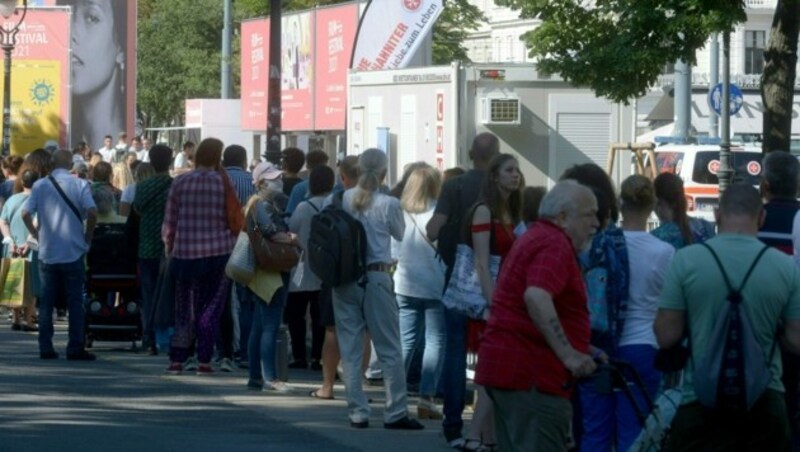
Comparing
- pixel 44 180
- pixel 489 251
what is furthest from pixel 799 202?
pixel 44 180

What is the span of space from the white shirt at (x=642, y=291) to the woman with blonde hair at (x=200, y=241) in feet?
19.7

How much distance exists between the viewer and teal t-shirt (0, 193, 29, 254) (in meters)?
18.7

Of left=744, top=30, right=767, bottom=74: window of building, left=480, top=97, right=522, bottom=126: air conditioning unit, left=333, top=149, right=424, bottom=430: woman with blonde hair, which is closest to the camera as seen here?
left=333, top=149, right=424, bottom=430: woman with blonde hair

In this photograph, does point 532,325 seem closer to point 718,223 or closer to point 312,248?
point 718,223

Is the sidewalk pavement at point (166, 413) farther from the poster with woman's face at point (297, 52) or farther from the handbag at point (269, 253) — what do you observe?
the poster with woman's face at point (297, 52)

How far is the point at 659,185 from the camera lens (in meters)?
9.55

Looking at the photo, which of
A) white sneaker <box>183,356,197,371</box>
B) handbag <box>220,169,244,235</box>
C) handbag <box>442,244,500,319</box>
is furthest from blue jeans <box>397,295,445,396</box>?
white sneaker <box>183,356,197,371</box>

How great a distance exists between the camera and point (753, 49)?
8469 cm

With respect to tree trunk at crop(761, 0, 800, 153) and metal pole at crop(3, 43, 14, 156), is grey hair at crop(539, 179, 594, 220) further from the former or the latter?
metal pole at crop(3, 43, 14, 156)

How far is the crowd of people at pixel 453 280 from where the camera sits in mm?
7430

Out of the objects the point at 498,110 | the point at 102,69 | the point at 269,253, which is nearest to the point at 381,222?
the point at 269,253

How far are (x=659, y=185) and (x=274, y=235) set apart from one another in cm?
479

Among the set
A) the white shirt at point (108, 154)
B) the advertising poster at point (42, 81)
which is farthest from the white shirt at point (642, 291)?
the advertising poster at point (42, 81)

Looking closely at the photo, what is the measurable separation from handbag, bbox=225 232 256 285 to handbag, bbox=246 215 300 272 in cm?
4
